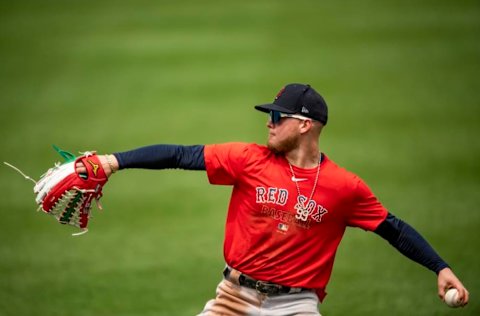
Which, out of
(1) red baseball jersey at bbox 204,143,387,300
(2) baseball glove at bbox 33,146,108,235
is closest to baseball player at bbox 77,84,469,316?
(1) red baseball jersey at bbox 204,143,387,300

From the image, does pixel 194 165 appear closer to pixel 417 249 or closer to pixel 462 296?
pixel 417 249

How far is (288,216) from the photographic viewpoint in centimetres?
524

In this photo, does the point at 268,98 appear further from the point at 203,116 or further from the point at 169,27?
the point at 169,27

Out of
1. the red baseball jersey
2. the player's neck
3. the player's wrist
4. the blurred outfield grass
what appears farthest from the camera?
the blurred outfield grass

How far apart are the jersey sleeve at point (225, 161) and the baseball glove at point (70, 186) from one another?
0.73 meters

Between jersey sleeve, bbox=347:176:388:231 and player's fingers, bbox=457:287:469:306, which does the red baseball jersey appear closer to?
jersey sleeve, bbox=347:176:388:231

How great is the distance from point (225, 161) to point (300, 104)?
0.66 meters

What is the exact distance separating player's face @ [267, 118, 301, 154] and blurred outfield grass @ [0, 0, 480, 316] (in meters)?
2.93

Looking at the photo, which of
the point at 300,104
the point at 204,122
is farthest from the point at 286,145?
the point at 204,122

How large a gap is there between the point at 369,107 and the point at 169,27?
6111mm

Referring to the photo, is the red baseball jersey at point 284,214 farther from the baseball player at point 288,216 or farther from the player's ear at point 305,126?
the player's ear at point 305,126

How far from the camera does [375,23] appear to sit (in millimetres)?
17016

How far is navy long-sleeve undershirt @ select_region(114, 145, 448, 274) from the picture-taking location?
5066mm

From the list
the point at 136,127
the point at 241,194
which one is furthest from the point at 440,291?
the point at 136,127
